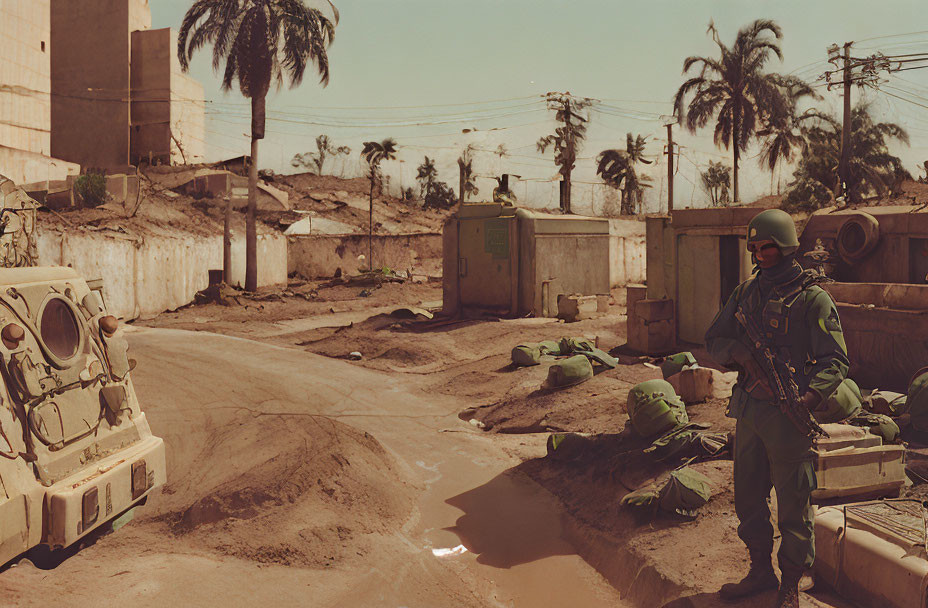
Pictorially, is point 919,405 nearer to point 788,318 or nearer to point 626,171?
point 788,318

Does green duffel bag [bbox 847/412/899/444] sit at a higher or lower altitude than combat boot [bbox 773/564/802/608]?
higher

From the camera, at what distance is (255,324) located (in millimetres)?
19266

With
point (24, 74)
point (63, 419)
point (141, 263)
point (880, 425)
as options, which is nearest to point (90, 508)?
point (63, 419)

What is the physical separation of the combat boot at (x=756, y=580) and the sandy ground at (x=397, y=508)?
0.09 m

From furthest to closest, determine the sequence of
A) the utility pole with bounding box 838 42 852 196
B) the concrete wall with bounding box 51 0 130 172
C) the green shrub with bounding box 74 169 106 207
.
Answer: the concrete wall with bounding box 51 0 130 172 → the utility pole with bounding box 838 42 852 196 → the green shrub with bounding box 74 169 106 207

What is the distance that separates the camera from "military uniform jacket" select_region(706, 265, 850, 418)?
3.89m

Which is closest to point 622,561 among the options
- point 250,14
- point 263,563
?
point 263,563

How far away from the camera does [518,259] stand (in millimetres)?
17984

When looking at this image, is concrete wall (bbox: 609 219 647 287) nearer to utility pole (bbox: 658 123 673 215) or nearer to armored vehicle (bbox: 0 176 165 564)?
utility pole (bbox: 658 123 673 215)

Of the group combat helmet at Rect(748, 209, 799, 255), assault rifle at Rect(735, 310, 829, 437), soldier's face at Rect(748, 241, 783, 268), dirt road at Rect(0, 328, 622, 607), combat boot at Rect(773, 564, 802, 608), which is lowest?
dirt road at Rect(0, 328, 622, 607)

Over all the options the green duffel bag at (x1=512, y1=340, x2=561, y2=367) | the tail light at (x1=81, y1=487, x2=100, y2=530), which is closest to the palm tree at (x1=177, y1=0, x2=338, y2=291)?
the green duffel bag at (x1=512, y1=340, x2=561, y2=367)

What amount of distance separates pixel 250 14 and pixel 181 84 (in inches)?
748

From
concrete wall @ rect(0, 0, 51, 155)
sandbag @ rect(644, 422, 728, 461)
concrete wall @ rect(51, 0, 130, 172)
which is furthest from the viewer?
concrete wall @ rect(51, 0, 130, 172)

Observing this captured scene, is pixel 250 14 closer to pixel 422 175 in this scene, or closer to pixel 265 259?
pixel 265 259
